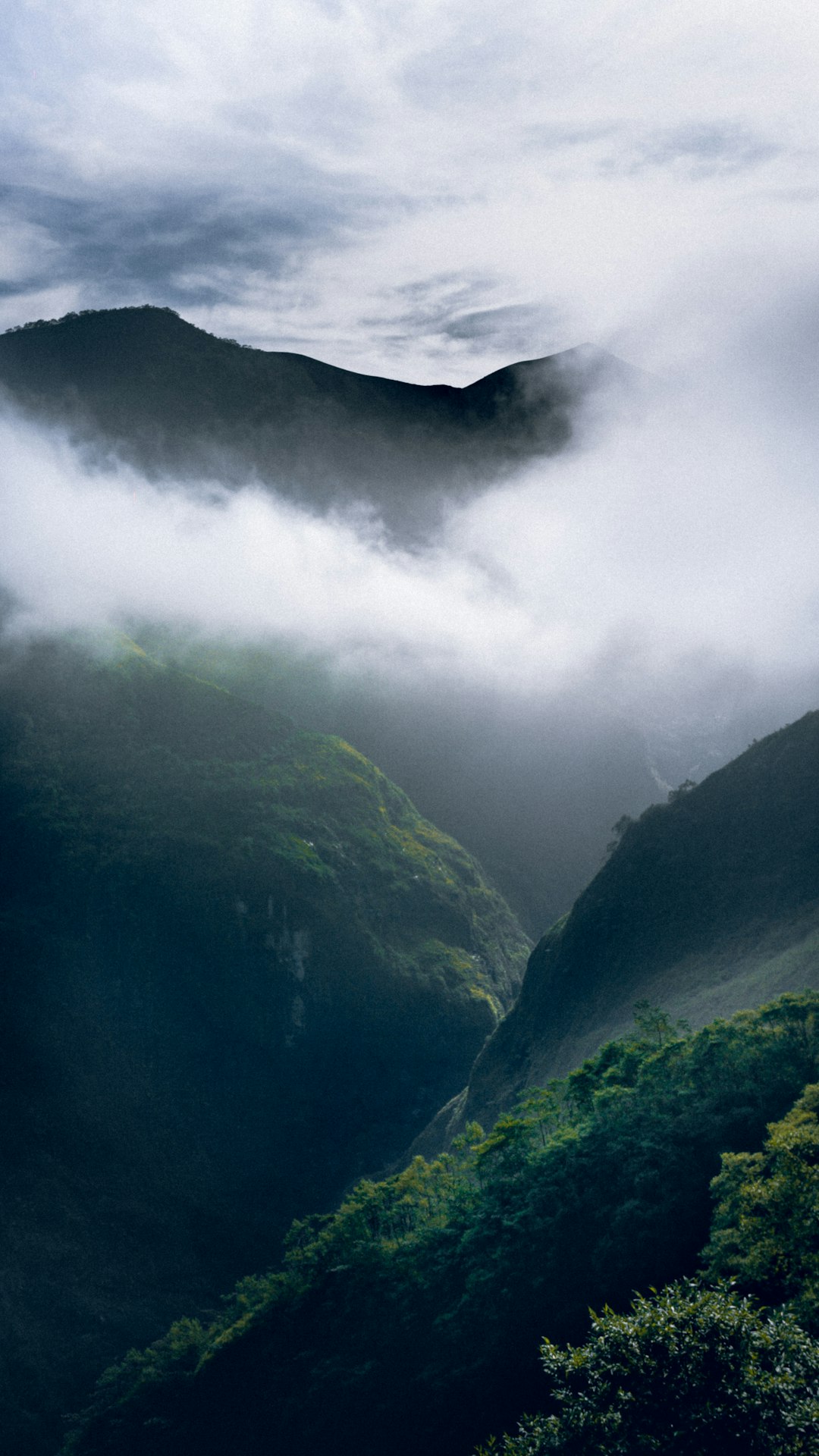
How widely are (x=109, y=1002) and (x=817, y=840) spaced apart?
8605 centimetres

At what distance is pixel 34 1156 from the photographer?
109 m

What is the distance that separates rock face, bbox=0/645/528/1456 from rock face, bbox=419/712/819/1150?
2642 centimetres

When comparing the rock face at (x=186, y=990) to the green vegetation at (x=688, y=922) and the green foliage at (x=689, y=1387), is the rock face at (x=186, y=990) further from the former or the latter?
the green foliage at (x=689, y=1387)

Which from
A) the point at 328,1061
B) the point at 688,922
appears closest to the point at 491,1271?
the point at 688,922

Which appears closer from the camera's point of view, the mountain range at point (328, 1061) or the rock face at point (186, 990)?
the mountain range at point (328, 1061)

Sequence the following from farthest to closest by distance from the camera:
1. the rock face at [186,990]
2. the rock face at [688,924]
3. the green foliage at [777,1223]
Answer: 1. the rock face at [186,990]
2. the rock face at [688,924]
3. the green foliage at [777,1223]

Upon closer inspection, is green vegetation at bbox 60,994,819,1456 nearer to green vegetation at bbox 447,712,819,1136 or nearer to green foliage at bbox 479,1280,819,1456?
green foliage at bbox 479,1280,819,1456

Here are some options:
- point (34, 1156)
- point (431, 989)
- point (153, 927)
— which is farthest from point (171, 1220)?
point (431, 989)

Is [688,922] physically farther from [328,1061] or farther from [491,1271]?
[328,1061]

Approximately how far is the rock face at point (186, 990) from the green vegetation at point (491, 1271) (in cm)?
3407

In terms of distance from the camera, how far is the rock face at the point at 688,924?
81812 mm

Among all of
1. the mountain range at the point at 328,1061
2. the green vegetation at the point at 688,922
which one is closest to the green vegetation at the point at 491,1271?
the mountain range at the point at 328,1061

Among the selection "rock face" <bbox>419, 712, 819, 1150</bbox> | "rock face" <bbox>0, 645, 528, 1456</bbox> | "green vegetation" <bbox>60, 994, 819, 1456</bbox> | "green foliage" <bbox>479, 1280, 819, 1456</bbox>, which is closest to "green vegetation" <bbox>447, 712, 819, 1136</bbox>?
"rock face" <bbox>419, 712, 819, 1150</bbox>

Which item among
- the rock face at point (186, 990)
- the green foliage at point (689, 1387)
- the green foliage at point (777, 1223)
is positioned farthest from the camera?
the rock face at point (186, 990)
